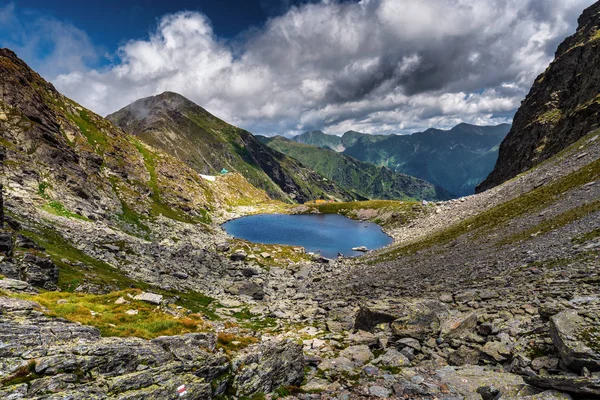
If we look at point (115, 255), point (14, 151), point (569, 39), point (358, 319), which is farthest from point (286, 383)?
point (569, 39)

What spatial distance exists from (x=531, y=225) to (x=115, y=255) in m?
60.9

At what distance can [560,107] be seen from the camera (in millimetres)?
144125

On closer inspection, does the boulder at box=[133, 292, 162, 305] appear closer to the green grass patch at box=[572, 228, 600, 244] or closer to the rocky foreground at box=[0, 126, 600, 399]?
the rocky foreground at box=[0, 126, 600, 399]

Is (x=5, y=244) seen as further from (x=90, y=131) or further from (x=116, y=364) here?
(x=90, y=131)

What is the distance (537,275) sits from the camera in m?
23.7

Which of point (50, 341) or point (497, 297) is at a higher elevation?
point (497, 297)

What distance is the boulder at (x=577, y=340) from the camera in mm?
10750

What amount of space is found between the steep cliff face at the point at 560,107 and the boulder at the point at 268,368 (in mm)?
138650

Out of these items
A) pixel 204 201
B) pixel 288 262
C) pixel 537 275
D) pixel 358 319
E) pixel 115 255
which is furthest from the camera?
pixel 204 201

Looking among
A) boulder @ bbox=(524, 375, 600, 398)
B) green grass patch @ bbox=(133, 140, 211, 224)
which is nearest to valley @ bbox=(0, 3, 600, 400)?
boulder @ bbox=(524, 375, 600, 398)

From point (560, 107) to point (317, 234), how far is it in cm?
13368

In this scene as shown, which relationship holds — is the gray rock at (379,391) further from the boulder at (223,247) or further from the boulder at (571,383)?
the boulder at (223,247)

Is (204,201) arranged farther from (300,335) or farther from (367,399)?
(367,399)

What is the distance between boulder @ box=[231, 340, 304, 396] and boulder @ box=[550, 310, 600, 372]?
11.7 m
